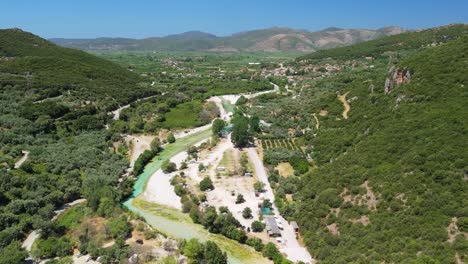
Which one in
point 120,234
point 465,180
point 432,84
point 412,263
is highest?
point 432,84

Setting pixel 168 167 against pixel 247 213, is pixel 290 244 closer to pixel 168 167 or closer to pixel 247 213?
pixel 247 213

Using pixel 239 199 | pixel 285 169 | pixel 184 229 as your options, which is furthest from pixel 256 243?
pixel 285 169

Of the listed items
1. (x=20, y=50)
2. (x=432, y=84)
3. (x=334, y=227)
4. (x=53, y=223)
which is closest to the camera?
(x=334, y=227)

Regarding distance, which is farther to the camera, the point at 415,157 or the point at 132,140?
the point at 132,140

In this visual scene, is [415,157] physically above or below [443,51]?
below

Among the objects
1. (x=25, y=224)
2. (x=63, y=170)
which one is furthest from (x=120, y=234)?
(x=63, y=170)

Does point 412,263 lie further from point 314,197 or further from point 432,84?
point 432,84

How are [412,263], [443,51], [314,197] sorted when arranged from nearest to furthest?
[412,263] < [314,197] < [443,51]
